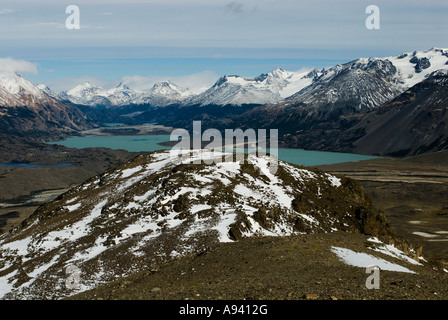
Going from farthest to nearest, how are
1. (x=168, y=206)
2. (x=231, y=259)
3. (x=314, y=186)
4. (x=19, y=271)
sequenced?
(x=314, y=186) → (x=168, y=206) → (x=19, y=271) → (x=231, y=259)

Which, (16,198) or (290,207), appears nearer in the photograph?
(290,207)

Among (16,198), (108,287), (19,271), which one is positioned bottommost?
(16,198)

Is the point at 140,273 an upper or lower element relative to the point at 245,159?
lower

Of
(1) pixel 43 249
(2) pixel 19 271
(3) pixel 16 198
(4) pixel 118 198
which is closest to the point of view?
(2) pixel 19 271

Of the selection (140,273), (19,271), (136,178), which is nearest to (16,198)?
(136,178)
